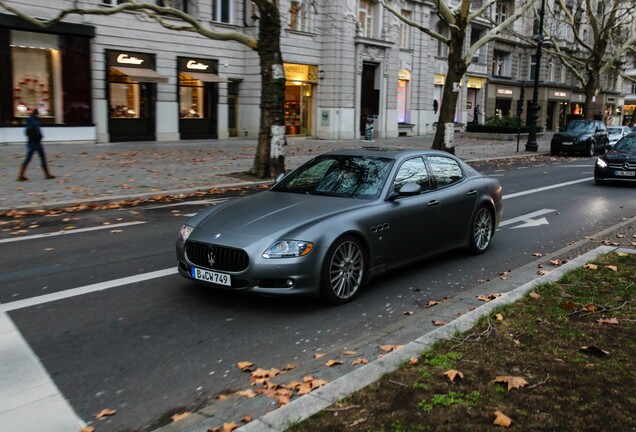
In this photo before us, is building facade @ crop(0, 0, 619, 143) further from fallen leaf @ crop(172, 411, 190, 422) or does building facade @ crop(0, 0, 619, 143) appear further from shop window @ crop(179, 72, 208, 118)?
fallen leaf @ crop(172, 411, 190, 422)

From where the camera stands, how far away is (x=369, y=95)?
37688 millimetres

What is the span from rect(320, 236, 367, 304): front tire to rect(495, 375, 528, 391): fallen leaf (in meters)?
2.28

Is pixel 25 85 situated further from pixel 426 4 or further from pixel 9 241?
pixel 426 4

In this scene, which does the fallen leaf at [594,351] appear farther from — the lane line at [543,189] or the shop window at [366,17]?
the shop window at [366,17]

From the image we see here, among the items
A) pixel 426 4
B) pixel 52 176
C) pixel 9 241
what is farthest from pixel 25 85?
pixel 426 4

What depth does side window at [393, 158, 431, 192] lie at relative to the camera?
23.7ft

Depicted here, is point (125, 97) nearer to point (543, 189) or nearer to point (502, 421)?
point (543, 189)

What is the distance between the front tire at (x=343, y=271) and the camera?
6.14 m

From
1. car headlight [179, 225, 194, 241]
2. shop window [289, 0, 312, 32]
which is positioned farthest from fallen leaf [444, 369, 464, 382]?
shop window [289, 0, 312, 32]

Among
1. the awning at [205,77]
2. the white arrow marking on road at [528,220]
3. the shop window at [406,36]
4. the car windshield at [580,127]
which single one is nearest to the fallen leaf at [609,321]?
the white arrow marking on road at [528,220]

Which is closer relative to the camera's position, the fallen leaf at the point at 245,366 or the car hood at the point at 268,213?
the fallen leaf at the point at 245,366

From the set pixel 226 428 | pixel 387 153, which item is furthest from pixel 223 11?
pixel 226 428

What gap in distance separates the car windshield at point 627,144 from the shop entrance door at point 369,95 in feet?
66.6

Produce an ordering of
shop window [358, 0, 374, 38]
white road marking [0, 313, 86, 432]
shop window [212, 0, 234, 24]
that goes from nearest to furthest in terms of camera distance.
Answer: white road marking [0, 313, 86, 432] → shop window [212, 0, 234, 24] → shop window [358, 0, 374, 38]
